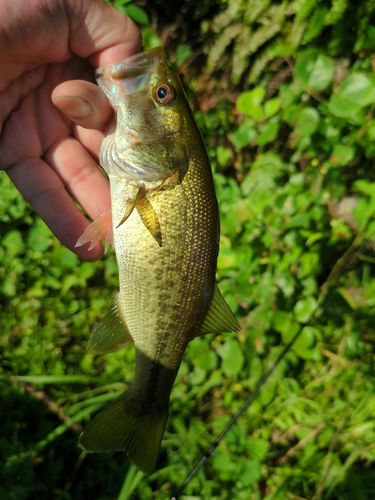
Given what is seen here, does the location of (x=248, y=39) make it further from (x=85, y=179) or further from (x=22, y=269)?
(x=22, y=269)

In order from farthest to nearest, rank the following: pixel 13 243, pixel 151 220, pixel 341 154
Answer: pixel 13 243 < pixel 341 154 < pixel 151 220

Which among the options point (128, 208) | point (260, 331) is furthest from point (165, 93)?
point (260, 331)

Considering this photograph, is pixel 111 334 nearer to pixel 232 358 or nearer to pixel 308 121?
pixel 232 358

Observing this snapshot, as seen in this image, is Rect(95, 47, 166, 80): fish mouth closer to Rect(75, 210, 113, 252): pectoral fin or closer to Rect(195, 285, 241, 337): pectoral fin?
Rect(75, 210, 113, 252): pectoral fin

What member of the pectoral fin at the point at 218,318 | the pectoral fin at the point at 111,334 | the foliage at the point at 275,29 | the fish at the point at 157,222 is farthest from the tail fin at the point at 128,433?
the foliage at the point at 275,29

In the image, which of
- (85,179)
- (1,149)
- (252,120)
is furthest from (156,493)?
(252,120)

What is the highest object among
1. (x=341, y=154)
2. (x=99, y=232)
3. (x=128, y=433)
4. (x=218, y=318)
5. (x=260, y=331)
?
(x=99, y=232)

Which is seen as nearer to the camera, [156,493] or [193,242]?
[193,242]
